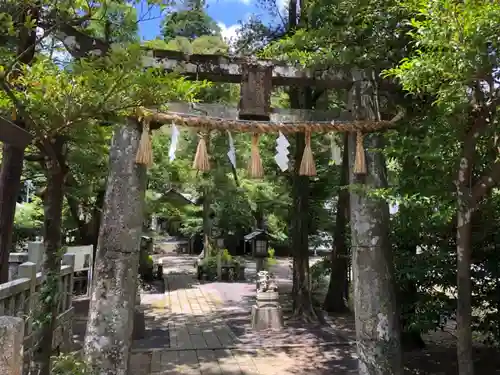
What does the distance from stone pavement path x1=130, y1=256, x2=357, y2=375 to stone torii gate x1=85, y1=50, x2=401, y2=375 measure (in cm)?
190

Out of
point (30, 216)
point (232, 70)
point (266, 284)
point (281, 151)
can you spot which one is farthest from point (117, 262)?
point (30, 216)

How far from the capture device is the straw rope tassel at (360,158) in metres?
4.75

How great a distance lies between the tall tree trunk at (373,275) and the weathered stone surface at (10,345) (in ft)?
11.1

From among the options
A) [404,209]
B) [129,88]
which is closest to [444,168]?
[404,209]

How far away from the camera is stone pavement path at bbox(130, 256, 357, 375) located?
6.36 m

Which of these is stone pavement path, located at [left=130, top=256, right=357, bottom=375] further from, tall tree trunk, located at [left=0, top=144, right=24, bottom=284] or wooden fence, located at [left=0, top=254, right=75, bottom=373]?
tall tree trunk, located at [left=0, top=144, right=24, bottom=284]

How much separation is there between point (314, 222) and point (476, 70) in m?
10.6

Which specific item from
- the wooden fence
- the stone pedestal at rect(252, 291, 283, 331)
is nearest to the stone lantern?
the stone pedestal at rect(252, 291, 283, 331)

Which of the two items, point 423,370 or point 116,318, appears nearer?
point 116,318

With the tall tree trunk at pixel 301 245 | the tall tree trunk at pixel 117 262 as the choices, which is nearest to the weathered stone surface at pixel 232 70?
the tall tree trunk at pixel 117 262

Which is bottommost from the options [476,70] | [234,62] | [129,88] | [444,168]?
[444,168]

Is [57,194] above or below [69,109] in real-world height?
below

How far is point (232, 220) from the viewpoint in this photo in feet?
72.8

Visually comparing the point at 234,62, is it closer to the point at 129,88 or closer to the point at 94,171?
the point at 129,88
